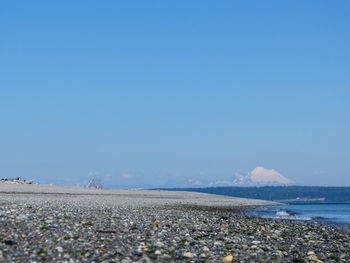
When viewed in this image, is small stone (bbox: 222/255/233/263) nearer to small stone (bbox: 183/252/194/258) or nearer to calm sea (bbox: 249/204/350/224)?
small stone (bbox: 183/252/194/258)

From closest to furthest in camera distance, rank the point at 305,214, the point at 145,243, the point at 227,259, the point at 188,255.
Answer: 1. the point at 227,259
2. the point at 188,255
3. the point at 145,243
4. the point at 305,214

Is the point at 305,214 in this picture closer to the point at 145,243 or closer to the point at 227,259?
A: the point at 145,243

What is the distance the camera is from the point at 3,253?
458 inches

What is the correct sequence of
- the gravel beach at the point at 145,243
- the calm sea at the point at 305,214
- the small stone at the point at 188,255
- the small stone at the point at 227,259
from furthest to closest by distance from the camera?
the calm sea at the point at 305,214, the small stone at the point at 188,255, the small stone at the point at 227,259, the gravel beach at the point at 145,243

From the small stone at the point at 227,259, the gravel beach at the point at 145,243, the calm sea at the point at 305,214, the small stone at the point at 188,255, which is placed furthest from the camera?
the calm sea at the point at 305,214

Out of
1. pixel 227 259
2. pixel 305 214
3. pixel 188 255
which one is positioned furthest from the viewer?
pixel 305 214

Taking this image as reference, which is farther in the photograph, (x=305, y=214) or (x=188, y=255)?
(x=305, y=214)

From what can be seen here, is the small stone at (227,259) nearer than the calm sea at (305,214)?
Yes

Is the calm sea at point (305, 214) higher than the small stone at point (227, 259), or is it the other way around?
the small stone at point (227, 259)

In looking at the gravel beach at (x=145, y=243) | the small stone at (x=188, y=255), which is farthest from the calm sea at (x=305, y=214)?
the small stone at (x=188, y=255)

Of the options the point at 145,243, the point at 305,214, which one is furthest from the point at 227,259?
the point at 305,214

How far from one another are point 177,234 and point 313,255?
17.0ft

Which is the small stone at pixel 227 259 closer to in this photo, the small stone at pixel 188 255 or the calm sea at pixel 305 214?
the small stone at pixel 188 255

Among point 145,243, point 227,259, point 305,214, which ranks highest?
point 145,243
